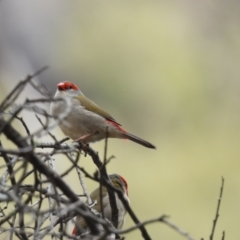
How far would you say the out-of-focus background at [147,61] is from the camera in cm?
818

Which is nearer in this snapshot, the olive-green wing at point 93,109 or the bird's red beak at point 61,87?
the olive-green wing at point 93,109

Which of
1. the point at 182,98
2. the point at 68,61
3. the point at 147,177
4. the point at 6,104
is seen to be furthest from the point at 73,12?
the point at 6,104

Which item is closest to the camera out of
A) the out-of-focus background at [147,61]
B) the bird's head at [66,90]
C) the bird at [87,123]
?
the bird at [87,123]

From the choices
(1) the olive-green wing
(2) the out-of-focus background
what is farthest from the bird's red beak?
(2) the out-of-focus background

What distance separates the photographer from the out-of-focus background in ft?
26.8

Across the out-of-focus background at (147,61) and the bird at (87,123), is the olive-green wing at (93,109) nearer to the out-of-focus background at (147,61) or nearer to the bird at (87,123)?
the bird at (87,123)

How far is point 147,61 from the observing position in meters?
8.68

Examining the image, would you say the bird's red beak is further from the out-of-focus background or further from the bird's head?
the out-of-focus background

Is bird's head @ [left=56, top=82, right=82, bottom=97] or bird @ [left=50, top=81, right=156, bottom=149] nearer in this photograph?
bird @ [left=50, top=81, right=156, bottom=149]

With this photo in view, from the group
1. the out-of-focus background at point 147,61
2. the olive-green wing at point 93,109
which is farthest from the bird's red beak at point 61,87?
the out-of-focus background at point 147,61

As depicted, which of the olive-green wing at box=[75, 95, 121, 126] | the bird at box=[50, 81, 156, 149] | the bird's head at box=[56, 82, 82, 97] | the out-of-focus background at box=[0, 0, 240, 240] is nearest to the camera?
the bird at box=[50, 81, 156, 149]

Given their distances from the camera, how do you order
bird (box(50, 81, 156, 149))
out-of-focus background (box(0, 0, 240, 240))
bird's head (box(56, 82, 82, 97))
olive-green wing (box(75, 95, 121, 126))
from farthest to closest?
1. out-of-focus background (box(0, 0, 240, 240))
2. bird's head (box(56, 82, 82, 97))
3. olive-green wing (box(75, 95, 121, 126))
4. bird (box(50, 81, 156, 149))

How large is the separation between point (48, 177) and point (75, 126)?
6.49ft

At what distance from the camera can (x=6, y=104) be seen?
4.77 feet
